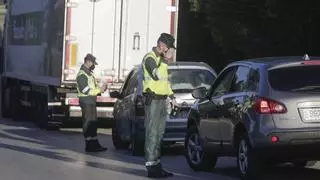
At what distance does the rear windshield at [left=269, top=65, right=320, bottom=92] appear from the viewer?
999cm

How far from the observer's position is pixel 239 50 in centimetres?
2148

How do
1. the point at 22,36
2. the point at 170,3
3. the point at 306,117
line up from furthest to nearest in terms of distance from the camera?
the point at 22,36, the point at 170,3, the point at 306,117

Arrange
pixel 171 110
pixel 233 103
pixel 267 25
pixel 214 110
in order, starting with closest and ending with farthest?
pixel 233 103 < pixel 214 110 < pixel 171 110 < pixel 267 25

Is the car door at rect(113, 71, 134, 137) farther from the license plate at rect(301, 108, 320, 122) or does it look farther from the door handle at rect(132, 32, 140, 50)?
the license plate at rect(301, 108, 320, 122)

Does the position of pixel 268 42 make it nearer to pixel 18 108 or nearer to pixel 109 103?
pixel 109 103

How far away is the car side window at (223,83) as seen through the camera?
448 inches

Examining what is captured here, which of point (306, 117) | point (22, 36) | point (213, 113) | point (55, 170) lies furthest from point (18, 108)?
point (306, 117)

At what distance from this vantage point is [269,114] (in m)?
9.83

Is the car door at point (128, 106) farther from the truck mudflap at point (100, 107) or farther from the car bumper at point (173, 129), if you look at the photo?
the truck mudflap at point (100, 107)

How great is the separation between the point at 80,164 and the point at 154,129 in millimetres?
2644

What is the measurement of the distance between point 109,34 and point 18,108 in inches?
295

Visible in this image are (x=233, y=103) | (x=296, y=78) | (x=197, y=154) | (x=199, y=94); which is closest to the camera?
(x=296, y=78)

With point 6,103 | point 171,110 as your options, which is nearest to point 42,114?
point 6,103

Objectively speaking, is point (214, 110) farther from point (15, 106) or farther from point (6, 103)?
point (6, 103)
